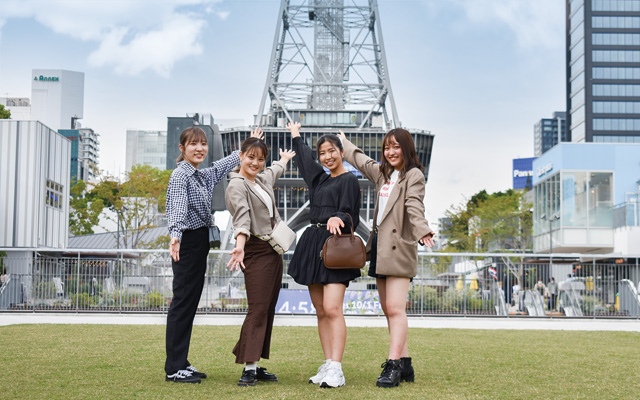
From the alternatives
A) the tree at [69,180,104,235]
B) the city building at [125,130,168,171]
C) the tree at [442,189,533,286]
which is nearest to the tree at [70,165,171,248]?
the tree at [69,180,104,235]

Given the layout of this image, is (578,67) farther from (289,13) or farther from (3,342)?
(3,342)

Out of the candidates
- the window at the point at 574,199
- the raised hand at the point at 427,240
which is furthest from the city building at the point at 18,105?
the raised hand at the point at 427,240

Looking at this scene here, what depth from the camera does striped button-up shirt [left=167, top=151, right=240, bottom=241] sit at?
5.48m

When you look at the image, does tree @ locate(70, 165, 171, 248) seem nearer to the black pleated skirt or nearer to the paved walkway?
the paved walkway

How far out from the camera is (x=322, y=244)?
5.51 meters

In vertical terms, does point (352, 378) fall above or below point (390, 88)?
below

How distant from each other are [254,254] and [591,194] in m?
30.4

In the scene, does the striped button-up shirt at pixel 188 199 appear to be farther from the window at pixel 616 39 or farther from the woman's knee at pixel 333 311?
the window at pixel 616 39

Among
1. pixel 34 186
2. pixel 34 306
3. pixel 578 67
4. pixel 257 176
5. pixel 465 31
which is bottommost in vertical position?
pixel 34 306

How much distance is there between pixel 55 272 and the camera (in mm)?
17906

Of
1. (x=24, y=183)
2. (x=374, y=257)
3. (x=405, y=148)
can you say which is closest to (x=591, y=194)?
(x=24, y=183)

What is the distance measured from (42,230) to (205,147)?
2249 centimetres

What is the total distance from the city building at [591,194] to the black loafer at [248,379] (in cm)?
2822

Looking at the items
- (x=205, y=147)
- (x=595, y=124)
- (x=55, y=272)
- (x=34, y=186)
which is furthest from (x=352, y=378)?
(x=595, y=124)
